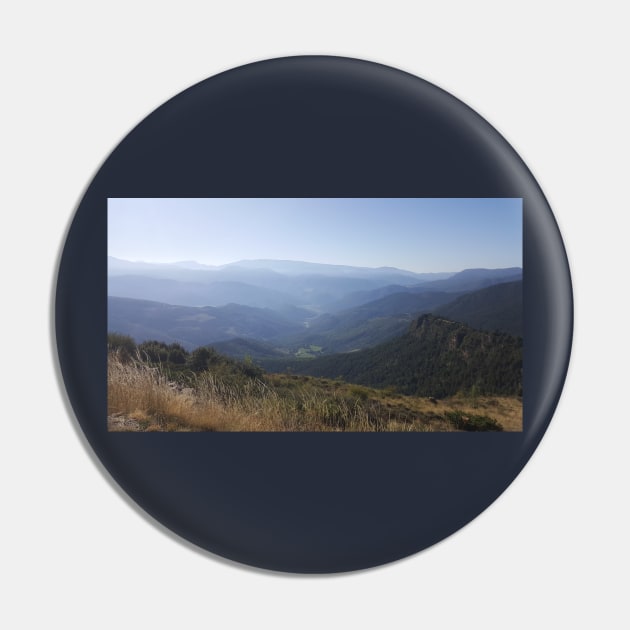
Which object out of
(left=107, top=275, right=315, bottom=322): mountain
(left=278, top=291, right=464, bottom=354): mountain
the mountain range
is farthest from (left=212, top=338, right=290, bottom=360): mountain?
(left=107, top=275, right=315, bottom=322): mountain

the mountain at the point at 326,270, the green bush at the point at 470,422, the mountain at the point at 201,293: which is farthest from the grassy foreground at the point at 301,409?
the mountain at the point at 326,270

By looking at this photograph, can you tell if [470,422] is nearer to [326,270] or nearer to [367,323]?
[367,323]

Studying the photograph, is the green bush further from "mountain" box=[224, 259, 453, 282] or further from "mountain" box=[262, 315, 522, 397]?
"mountain" box=[224, 259, 453, 282]

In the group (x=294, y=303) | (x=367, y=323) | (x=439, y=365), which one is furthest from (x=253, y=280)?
(x=439, y=365)

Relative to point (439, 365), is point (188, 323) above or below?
above

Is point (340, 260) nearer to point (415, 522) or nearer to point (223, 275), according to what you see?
point (223, 275)

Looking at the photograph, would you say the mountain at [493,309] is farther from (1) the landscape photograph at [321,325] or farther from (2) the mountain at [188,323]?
(2) the mountain at [188,323]
